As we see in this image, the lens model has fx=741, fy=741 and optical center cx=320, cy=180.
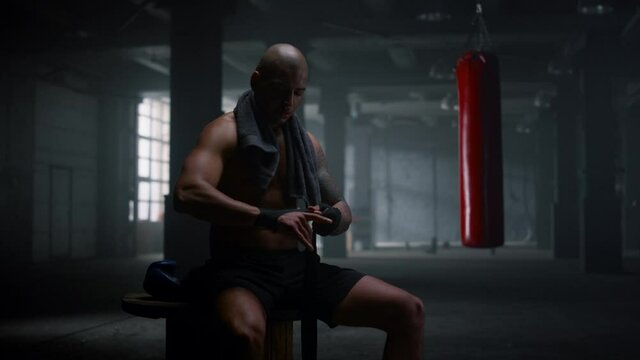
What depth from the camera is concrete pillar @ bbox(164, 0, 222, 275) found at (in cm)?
797

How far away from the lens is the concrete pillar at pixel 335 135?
48.3 ft

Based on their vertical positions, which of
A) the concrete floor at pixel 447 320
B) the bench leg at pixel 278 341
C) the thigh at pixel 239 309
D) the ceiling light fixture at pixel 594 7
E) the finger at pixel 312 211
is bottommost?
the concrete floor at pixel 447 320

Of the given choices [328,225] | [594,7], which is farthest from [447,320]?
[594,7]

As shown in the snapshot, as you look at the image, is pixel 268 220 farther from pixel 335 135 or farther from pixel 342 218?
pixel 335 135

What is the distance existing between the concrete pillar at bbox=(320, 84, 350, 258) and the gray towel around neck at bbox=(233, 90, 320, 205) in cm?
Result: 1214

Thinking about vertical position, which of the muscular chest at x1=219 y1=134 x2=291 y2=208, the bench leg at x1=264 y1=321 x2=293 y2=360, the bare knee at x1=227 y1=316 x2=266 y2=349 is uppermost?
the muscular chest at x1=219 y1=134 x2=291 y2=208

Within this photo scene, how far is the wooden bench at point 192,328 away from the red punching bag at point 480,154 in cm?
382

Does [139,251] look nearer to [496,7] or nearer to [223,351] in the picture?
[496,7]

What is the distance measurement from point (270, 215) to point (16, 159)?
11.5 m

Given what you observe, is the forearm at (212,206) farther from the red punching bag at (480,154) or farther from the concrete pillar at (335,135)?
the concrete pillar at (335,135)

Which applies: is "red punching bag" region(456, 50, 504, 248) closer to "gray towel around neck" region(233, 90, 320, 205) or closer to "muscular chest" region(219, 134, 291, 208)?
"gray towel around neck" region(233, 90, 320, 205)

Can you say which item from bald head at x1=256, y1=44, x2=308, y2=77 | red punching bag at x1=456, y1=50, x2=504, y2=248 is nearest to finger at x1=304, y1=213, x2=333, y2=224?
bald head at x1=256, y1=44, x2=308, y2=77

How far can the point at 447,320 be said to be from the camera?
597 centimetres

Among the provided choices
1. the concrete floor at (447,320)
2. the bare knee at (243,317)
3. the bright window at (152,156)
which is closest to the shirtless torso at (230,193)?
the bare knee at (243,317)
